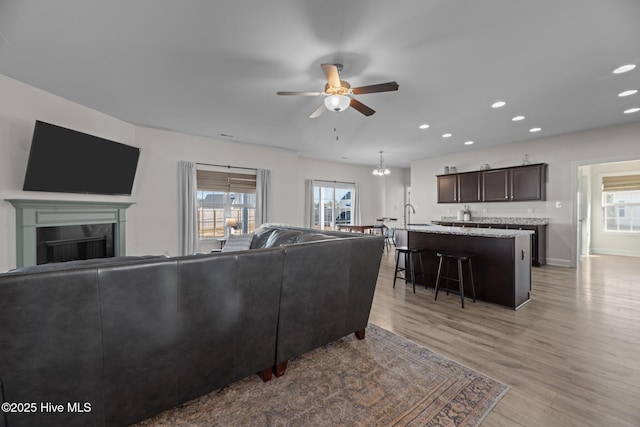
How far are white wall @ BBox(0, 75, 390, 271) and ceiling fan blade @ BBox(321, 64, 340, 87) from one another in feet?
12.0

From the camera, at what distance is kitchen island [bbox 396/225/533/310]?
3188 mm

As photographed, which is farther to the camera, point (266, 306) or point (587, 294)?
point (587, 294)

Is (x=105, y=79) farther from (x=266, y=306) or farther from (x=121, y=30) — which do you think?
(x=266, y=306)

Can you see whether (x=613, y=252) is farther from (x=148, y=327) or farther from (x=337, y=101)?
(x=148, y=327)

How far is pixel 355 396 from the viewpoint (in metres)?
1.70

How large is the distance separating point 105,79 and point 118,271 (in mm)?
3046

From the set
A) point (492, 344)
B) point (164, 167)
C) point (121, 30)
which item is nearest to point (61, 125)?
point (164, 167)

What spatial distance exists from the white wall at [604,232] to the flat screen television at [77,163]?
9.97 metres

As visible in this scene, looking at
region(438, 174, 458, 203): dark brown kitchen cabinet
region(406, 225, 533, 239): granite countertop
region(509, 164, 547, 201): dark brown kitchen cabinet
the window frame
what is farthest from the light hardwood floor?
the window frame

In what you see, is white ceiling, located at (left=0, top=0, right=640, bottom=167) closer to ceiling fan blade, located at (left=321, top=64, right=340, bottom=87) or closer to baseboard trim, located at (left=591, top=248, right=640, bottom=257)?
ceiling fan blade, located at (left=321, top=64, right=340, bottom=87)

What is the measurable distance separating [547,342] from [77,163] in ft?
18.9

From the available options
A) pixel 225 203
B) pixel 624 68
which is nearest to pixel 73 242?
pixel 225 203

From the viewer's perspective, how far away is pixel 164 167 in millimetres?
5078

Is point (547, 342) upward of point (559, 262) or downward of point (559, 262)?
downward
